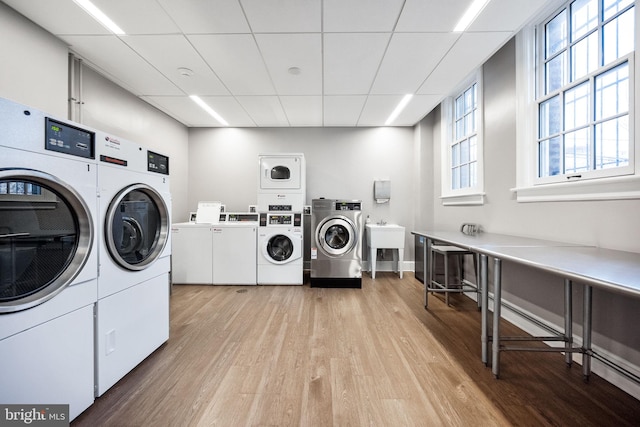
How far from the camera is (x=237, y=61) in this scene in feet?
7.93

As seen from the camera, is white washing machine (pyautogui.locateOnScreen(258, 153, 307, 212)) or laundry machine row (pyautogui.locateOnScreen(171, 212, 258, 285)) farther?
white washing machine (pyautogui.locateOnScreen(258, 153, 307, 212))

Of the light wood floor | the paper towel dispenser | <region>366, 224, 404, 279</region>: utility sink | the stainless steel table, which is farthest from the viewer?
the paper towel dispenser

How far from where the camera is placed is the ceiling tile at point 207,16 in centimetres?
174

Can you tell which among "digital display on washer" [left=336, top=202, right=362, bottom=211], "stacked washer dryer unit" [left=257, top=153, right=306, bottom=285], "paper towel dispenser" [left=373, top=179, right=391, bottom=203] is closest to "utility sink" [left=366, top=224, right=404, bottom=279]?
"digital display on washer" [left=336, top=202, right=362, bottom=211]

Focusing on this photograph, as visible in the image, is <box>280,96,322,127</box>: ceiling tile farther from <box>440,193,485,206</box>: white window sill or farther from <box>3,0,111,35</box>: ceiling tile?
<box>440,193,485,206</box>: white window sill

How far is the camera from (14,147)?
3.15ft

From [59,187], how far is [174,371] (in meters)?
1.30

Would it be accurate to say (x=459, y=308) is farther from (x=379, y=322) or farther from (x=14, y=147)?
(x=14, y=147)

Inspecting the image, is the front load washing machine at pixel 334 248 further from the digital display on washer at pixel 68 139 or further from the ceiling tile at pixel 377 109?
the digital display on washer at pixel 68 139

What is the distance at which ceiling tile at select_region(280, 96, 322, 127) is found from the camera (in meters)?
3.27

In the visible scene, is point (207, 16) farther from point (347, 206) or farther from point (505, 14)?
point (347, 206)

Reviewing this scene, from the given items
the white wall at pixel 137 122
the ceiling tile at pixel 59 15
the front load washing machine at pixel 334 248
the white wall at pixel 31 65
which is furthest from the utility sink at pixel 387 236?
the white wall at pixel 31 65

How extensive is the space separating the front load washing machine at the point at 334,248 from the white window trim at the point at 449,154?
52.6 inches

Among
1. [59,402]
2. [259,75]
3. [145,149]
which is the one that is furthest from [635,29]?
[59,402]
